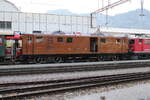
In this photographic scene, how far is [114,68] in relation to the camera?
17859 mm

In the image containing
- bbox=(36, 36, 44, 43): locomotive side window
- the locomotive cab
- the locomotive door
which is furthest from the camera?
the locomotive door

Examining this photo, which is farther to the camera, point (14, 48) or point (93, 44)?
point (93, 44)

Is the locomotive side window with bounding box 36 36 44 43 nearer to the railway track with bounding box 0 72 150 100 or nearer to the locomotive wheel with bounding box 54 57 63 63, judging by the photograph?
the locomotive wheel with bounding box 54 57 63 63

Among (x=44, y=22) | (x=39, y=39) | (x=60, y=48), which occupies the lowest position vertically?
(x=60, y=48)

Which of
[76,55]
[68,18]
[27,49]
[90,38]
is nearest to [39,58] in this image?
[27,49]

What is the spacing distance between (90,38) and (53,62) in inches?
208

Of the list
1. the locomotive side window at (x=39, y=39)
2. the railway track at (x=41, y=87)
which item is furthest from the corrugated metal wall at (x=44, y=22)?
the railway track at (x=41, y=87)

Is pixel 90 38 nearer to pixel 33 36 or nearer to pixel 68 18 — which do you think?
pixel 33 36

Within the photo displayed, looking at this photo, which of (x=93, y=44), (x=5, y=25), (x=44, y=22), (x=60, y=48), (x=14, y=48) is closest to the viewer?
(x=14, y=48)

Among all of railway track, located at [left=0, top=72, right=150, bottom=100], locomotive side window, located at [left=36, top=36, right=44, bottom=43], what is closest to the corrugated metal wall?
locomotive side window, located at [left=36, top=36, right=44, bottom=43]

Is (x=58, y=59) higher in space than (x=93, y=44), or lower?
lower

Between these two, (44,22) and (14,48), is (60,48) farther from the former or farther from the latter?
(44,22)

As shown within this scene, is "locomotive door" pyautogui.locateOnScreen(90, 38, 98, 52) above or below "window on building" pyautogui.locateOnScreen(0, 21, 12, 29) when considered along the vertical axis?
below

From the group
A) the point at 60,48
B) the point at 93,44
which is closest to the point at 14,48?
the point at 60,48
